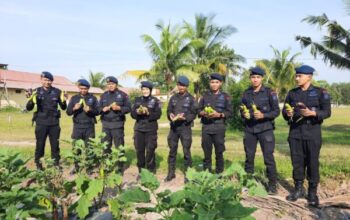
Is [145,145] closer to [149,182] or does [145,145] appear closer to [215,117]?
[215,117]

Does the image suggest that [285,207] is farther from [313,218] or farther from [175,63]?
[175,63]

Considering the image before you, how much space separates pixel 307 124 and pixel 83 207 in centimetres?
298

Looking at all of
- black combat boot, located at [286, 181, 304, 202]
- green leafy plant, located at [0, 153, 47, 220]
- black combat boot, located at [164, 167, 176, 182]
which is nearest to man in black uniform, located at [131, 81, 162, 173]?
black combat boot, located at [164, 167, 176, 182]

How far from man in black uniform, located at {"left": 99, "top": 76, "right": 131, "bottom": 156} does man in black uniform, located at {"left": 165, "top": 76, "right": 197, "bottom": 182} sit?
843mm

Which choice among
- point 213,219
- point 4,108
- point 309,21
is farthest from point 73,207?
point 4,108

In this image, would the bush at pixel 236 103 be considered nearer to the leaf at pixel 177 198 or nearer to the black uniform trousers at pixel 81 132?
the black uniform trousers at pixel 81 132

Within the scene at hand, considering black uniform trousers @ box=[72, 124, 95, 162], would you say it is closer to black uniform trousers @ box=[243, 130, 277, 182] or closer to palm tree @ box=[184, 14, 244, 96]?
black uniform trousers @ box=[243, 130, 277, 182]

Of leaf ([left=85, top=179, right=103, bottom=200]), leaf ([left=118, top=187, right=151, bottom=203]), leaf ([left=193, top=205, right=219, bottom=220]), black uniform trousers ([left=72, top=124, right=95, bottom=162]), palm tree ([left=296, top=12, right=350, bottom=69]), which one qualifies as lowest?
leaf ([left=85, top=179, right=103, bottom=200])

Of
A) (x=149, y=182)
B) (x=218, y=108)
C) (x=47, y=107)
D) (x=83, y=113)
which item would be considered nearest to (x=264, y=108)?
(x=218, y=108)

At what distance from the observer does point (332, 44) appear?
603 inches

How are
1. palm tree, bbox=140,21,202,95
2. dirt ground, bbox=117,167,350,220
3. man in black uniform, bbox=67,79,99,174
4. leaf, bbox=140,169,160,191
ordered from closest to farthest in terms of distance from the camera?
leaf, bbox=140,169,160,191
dirt ground, bbox=117,167,350,220
man in black uniform, bbox=67,79,99,174
palm tree, bbox=140,21,202,95

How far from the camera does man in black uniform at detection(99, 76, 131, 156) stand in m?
6.67

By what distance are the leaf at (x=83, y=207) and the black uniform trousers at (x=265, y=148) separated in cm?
288

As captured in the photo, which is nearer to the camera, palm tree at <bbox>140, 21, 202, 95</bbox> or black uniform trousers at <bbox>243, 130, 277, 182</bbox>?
black uniform trousers at <bbox>243, 130, 277, 182</bbox>
